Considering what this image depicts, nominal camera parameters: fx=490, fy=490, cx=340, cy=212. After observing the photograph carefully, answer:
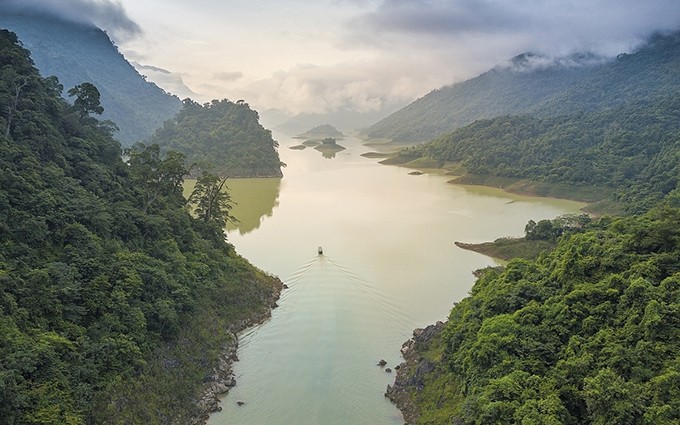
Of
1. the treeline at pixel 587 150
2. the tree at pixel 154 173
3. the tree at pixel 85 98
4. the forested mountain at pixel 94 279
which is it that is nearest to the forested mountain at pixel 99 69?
the treeline at pixel 587 150

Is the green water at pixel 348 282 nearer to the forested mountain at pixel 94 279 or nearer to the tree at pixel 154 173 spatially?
the forested mountain at pixel 94 279

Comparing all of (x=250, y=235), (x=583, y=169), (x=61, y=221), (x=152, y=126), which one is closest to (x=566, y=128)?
(x=583, y=169)

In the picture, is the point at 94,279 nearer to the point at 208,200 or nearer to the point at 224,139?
the point at 208,200

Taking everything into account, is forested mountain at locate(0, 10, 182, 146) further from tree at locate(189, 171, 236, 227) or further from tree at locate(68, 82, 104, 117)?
tree at locate(189, 171, 236, 227)

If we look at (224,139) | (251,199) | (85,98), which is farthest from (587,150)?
(85,98)

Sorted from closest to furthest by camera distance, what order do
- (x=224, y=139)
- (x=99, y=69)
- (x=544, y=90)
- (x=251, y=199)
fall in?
1. (x=251, y=199)
2. (x=224, y=139)
3. (x=99, y=69)
4. (x=544, y=90)

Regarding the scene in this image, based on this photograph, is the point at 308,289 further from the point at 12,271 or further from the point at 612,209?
the point at 612,209

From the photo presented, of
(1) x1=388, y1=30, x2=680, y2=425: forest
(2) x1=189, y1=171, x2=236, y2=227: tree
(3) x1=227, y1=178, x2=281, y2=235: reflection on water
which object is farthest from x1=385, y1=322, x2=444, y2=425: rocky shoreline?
(3) x1=227, y1=178, x2=281, y2=235: reflection on water
